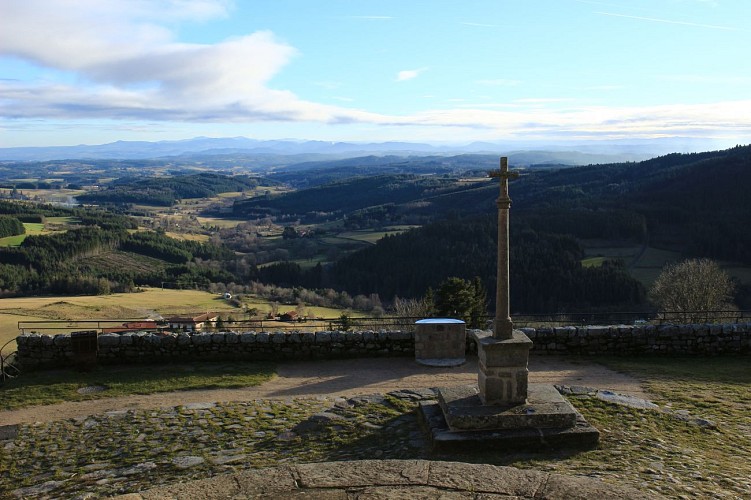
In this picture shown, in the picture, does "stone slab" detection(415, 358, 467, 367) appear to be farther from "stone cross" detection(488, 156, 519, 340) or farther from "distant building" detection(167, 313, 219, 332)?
"distant building" detection(167, 313, 219, 332)

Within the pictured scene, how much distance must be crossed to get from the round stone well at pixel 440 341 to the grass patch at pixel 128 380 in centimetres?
368

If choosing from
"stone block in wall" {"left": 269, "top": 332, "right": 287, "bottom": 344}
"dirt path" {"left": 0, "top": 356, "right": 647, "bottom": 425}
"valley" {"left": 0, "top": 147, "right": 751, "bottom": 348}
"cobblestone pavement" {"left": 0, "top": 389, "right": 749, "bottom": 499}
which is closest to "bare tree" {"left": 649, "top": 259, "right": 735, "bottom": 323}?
"dirt path" {"left": 0, "top": 356, "right": 647, "bottom": 425}

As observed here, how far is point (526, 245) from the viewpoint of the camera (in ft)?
250

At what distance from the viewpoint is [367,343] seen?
14945 mm

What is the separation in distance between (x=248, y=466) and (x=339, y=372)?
19.3 feet

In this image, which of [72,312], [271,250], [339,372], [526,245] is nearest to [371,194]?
[271,250]

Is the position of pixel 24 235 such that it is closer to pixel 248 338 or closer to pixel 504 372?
pixel 248 338

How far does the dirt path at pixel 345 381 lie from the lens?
11117 mm

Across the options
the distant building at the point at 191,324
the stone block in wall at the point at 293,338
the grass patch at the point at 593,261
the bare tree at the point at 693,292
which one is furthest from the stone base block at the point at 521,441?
the grass patch at the point at 593,261

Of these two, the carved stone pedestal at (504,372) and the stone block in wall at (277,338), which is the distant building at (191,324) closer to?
the stone block in wall at (277,338)

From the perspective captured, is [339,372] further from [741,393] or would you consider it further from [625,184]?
[625,184]

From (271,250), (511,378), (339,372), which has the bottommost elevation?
(271,250)

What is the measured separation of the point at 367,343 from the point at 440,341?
6.17ft

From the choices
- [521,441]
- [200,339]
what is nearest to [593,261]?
[200,339]
